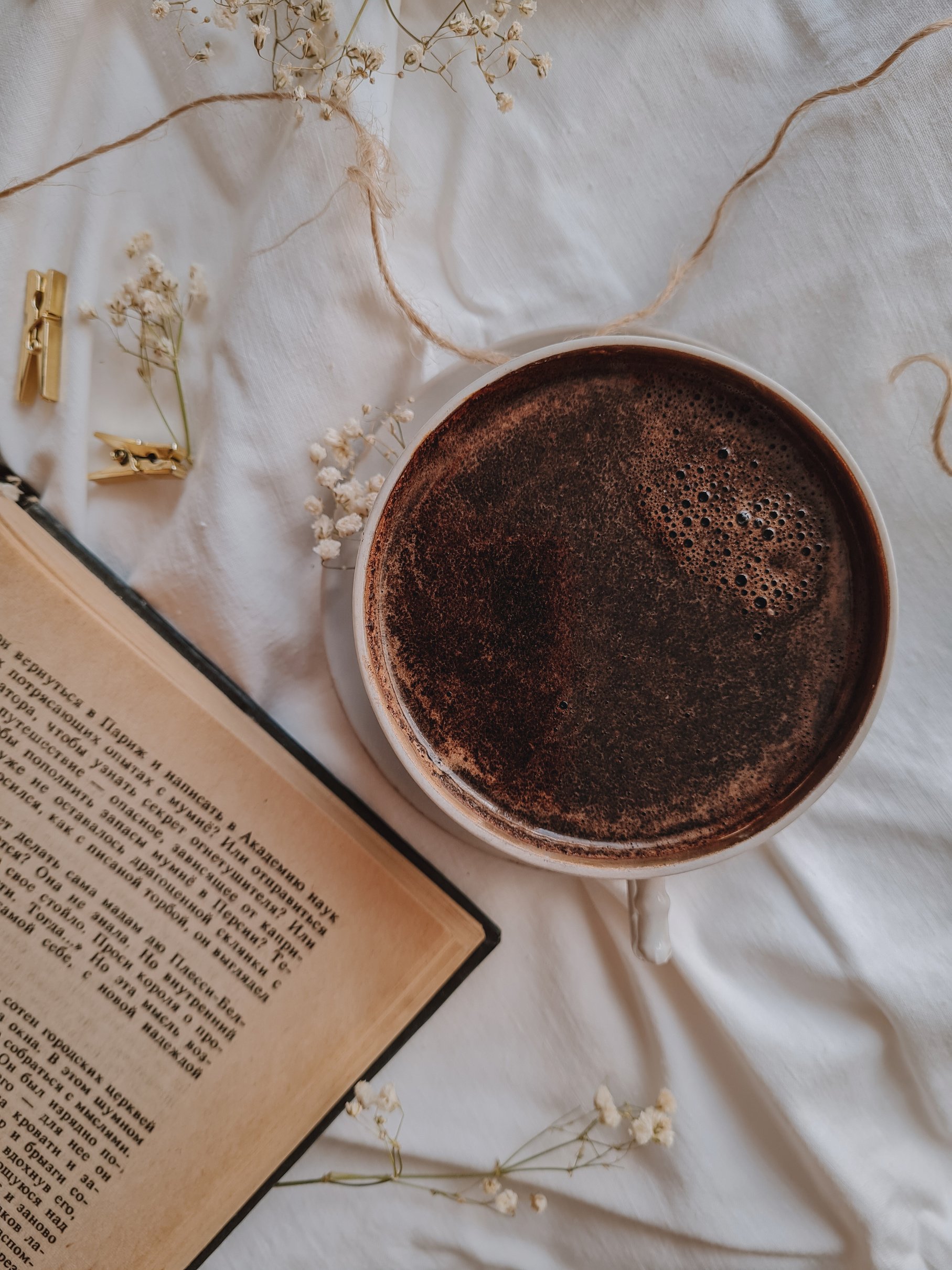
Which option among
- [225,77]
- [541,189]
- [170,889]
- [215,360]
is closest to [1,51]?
[225,77]

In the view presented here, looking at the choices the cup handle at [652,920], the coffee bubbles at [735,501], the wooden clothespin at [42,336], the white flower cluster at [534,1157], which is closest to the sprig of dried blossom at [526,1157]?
the white flower cluster at [534,1157]

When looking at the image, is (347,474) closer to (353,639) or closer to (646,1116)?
(353,639)

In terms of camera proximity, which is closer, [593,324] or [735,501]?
[735,501]

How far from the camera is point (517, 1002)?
847 mm

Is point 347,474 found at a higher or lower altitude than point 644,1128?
higher

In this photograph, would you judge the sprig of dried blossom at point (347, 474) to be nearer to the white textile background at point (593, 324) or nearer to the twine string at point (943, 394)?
the white textile background at point (593, 324)

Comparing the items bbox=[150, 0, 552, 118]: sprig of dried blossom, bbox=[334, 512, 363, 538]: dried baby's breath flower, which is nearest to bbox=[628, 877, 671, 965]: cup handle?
bbox=[334, 512, 363, 538]: dried baby's breath flower

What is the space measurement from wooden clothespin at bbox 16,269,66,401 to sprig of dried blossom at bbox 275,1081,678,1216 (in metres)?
0.75

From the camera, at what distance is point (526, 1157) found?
83 centimetres

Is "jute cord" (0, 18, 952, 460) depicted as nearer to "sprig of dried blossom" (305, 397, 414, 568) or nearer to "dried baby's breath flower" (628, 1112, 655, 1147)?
"sprig of dried blossom" (305, 397, 414, 568)

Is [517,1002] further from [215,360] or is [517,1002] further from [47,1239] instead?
[215,360]

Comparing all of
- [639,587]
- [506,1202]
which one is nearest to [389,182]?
[639,587]

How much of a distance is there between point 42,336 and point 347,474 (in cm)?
32

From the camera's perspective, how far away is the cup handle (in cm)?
70
